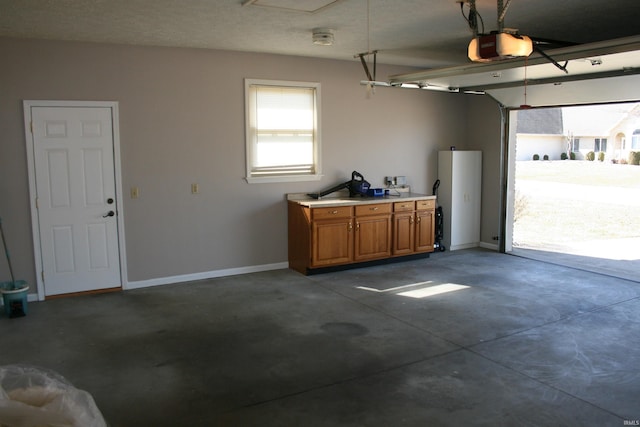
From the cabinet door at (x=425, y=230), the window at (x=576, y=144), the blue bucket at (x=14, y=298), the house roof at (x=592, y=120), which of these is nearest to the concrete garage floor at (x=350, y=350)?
the blue bucket at (x=14, y=298)

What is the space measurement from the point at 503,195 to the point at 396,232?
78.9 inches

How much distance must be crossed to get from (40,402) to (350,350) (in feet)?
8.92

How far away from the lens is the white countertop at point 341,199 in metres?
6.76

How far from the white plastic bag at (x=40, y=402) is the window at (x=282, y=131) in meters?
4.75

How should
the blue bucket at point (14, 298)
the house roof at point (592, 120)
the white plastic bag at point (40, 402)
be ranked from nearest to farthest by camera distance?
the white plastic bag at point (40, 402) → the blue bucket at point (14, 298) → the house roof at point (592, 120)

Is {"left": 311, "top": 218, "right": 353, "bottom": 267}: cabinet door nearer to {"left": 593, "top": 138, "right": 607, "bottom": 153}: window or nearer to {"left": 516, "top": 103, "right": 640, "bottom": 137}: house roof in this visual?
{"left": 516, "top": 103, "right": 640, "bottom": 137}: house roof

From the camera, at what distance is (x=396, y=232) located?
7.32 meters

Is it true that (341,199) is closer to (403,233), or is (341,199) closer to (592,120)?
(403,233)

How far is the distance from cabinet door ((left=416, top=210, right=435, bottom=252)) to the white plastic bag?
233 inches

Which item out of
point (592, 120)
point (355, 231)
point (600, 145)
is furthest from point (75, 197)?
point (600, 145)

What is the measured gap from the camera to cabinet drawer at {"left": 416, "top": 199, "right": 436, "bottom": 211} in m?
7.50

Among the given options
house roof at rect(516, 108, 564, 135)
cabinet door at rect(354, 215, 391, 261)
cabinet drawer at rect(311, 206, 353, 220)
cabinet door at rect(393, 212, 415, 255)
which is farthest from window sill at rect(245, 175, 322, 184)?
house roof at rect(516, 108, 564, 135)

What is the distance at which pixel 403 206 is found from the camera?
24.1 feet

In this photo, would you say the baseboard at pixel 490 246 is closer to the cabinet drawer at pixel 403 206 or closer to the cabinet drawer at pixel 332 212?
the cabinet drawer at pixel 403 206
